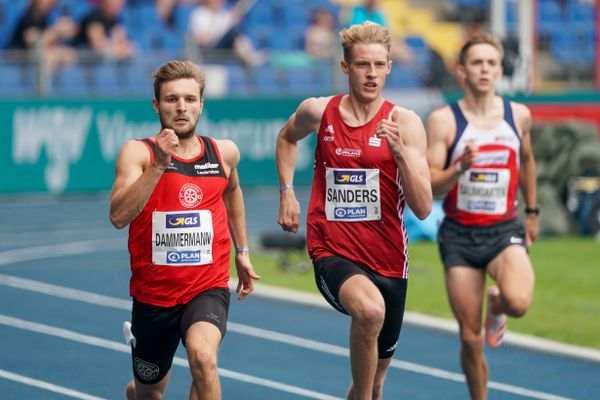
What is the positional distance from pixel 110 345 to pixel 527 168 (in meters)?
3.82

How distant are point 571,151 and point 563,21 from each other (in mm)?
11802

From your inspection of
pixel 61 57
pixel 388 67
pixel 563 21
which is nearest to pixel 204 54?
pixel 61 57

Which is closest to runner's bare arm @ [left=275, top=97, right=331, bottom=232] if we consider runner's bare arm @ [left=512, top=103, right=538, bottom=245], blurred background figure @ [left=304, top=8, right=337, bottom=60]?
runner's bare arm @ [left=512, top=103, right=538, bottom=245]

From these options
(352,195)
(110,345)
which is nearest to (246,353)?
(110,345)

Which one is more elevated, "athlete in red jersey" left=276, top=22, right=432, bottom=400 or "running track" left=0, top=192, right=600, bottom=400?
"athlete in red jersey" left=276, top=22, right=432, bottom=400

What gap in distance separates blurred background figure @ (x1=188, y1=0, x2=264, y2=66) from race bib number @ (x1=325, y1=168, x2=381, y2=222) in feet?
48.8

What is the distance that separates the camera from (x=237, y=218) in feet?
23.2

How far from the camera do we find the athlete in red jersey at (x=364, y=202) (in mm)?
6879

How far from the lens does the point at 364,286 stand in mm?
6930

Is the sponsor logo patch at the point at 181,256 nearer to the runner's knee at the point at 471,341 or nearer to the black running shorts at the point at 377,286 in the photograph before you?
the black running shorts at the point at 377,286

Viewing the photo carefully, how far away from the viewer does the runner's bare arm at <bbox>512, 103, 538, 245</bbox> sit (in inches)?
329

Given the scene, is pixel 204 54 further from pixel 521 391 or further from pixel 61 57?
pixel 521 391

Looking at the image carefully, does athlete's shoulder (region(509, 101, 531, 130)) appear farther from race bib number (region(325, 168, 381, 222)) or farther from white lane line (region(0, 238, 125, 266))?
white lane line (region(0, 238, 125, 266))

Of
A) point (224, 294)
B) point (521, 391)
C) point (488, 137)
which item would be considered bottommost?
point (521, 391)
